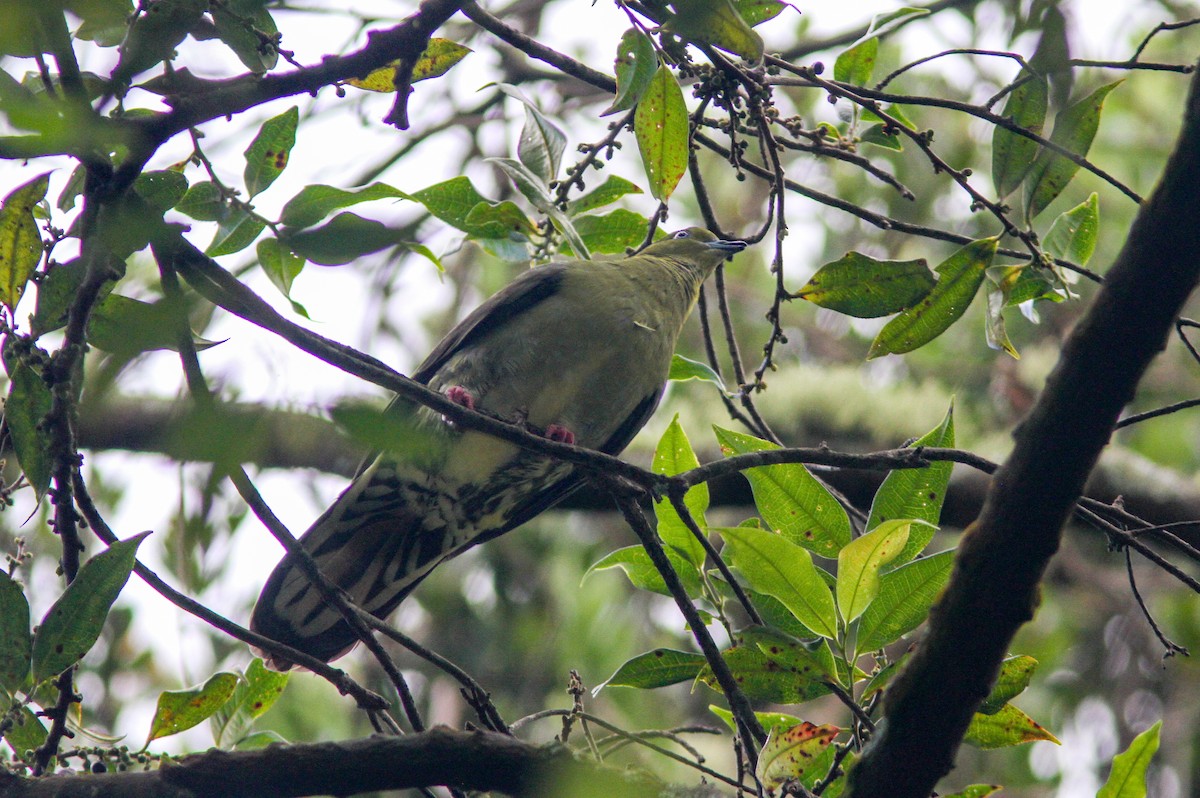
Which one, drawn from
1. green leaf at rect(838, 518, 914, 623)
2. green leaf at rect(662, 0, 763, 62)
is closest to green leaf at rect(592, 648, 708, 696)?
green leaf at rect(838, 518, 914, 623)

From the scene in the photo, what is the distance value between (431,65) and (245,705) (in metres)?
1.66

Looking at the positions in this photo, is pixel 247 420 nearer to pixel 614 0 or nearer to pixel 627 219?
pixel 614 0

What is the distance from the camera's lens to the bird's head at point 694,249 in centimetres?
411

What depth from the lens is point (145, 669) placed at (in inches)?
208

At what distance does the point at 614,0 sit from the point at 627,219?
904mm

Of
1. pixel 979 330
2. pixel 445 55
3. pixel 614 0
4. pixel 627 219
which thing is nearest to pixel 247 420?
pixel 614 0

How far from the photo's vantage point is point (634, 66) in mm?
2033

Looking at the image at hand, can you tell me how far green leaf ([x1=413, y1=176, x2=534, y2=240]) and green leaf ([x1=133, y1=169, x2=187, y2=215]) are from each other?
631 mm

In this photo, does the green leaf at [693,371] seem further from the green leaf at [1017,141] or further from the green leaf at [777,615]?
the green leaf at [1017,141]

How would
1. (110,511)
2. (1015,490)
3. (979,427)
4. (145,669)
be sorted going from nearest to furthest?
→ 1. (1015,490)
2. (110,511)
3. (145,669)
4. (979,427)

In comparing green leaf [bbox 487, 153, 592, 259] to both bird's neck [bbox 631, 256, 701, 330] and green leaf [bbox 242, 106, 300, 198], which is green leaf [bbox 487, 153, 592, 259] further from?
bird's neck [bbox 631, 256, 701, 330]

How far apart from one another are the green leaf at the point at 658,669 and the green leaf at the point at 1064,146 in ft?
3.98

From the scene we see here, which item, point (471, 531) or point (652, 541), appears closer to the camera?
point (652, 541)

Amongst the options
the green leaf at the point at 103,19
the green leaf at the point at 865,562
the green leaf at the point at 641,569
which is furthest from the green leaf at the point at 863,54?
the green leaf at the point at 103,19
